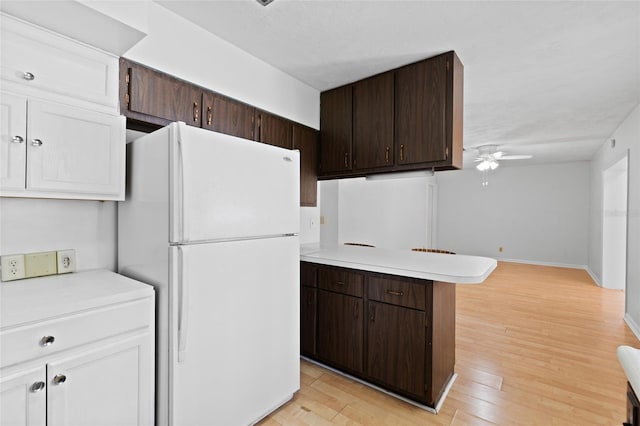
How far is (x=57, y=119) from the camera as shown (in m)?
1.44

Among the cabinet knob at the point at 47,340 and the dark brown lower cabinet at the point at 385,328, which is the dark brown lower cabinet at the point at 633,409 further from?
the cabinet knob at the point at 47,340

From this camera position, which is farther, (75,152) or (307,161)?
(307,161)

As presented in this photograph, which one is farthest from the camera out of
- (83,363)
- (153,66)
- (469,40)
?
(469,40)

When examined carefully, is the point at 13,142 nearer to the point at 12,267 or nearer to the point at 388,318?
the point at 12,267

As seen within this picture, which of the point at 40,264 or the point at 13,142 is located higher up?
the point at 13,142

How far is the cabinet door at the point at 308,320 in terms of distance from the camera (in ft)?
8.02

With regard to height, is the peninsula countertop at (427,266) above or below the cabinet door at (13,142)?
below

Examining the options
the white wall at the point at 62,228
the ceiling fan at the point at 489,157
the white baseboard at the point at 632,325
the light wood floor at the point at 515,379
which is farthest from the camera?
the ceiling fan at the point at 489,157

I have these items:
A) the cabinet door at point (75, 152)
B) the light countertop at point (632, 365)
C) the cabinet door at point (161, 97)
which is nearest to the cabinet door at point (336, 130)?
the cabinet door at point (161, 97)

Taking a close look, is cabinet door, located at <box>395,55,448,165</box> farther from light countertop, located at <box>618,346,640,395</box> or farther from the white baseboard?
the white baseboard

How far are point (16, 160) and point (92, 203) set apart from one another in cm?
46

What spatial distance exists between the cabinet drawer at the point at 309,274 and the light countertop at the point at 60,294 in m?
1.26

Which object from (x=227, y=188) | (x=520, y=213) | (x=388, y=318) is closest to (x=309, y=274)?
(x=388, y=318)

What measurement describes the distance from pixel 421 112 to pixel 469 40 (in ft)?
1.75
